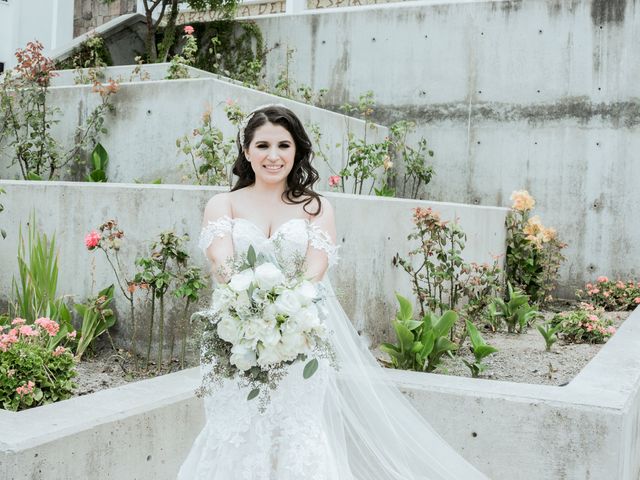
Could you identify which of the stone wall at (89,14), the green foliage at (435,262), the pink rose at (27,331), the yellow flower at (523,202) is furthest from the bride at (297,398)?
the stone wall at (89,14)

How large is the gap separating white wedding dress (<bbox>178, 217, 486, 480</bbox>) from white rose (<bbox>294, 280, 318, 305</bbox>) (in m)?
0.23

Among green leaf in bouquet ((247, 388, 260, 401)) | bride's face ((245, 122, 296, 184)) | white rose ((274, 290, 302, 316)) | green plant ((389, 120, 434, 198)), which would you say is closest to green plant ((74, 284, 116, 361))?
bride's face ((245, 122, 296, 184))

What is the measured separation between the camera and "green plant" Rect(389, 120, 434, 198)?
8.70 meters

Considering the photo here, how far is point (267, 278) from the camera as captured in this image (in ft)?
7.86

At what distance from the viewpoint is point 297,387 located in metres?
2.72

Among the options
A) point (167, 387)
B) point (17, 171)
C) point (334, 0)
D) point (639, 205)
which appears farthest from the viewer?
point (334, 0)

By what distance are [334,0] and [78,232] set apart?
20.0 ft

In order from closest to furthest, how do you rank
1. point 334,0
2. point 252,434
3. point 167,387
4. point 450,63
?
point 252,434, point 167,387, point 450,63, point 334,0

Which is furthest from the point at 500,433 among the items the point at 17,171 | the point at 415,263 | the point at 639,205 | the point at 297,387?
the point at 639,205

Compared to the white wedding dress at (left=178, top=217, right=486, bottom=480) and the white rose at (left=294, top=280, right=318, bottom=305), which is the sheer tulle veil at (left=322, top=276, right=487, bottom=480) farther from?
the white rose at (left=294, top=280, right=318, bottom=305)

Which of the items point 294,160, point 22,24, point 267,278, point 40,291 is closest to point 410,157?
point 40,291

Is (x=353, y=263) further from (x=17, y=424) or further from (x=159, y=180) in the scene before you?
(x=17, y=424)

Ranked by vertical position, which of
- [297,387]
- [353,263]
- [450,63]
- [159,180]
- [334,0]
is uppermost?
[334,0]

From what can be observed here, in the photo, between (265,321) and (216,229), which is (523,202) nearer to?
(216,229)
